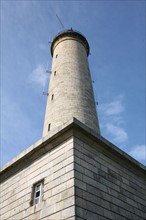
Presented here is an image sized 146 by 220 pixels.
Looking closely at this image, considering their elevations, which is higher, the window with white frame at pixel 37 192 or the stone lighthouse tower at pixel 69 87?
the stone lighthouse tower at pixel 69 87

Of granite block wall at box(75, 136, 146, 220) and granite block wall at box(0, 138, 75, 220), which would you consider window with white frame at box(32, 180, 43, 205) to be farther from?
granite block wall at box(75, 136, 146, 220)

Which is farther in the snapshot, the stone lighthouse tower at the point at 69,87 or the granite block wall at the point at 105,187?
the stone lighthouse tower at the point at 69,87

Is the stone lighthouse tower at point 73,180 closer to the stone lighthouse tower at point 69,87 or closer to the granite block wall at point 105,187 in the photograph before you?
the granite block wall at point 105,187

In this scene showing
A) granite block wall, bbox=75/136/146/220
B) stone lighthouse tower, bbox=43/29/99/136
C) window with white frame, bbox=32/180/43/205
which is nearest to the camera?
granite block wall, bbox=75/136/146/220

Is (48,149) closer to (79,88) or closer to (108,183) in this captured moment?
(108,183)

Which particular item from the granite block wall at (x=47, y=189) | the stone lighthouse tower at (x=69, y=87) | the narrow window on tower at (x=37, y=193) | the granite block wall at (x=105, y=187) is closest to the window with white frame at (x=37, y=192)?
the narrow window on tower at (x=37, y=193)

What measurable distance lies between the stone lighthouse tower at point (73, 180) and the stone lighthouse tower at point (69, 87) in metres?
3.66

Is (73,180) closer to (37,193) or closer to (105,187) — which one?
(105,187)

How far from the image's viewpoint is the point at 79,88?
1538cm

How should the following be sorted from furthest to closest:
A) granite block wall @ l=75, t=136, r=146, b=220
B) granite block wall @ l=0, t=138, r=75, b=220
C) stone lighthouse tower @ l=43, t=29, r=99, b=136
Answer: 1. stone lighthouse tower @ l=43, t=29, r=99, b=136
2. granite block wall @ l=75, t=136, r=146, b=220
3. granite block wall @ l=0, t=138, r=75, b=220

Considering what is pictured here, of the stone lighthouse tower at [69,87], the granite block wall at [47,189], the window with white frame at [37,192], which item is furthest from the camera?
the stone lighthouse tower at [69,87]

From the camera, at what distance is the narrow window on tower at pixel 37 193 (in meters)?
8.41

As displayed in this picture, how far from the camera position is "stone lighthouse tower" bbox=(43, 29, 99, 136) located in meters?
13.7

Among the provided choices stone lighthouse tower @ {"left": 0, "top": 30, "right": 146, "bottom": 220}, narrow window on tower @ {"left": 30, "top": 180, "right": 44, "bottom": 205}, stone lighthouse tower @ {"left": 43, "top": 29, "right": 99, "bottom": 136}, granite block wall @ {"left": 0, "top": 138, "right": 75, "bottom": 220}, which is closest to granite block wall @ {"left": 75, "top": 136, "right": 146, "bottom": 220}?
stone lighthouse tower @ {"left": 0, "top": 30, "right": 146, "bottom": 220}
